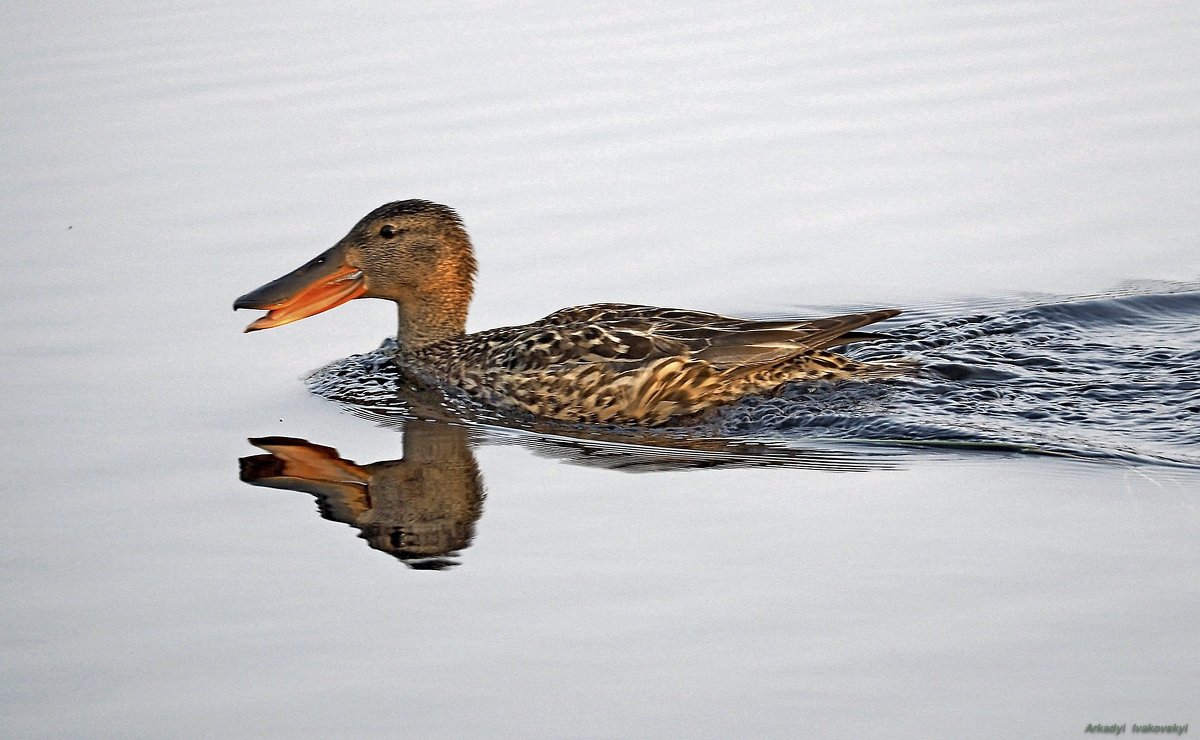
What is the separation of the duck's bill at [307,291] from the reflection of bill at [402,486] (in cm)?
131

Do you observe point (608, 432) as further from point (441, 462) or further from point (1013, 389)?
point (1013, 389)

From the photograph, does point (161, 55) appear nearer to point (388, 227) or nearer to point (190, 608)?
point (388, 227)

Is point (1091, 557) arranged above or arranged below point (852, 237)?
below

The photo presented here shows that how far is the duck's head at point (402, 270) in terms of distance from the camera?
1042 cm

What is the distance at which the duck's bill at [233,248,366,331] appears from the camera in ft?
33.7

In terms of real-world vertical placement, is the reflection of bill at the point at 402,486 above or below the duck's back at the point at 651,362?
below

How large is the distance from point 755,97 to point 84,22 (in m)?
6.61

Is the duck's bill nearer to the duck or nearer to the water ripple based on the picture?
the duck

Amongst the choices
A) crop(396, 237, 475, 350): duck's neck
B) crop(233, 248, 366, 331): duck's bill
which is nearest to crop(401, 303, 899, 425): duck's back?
crop(396, 237, 475, 350): duck's neck

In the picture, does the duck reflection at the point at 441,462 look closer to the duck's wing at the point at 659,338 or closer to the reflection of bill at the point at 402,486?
the reflection of bill at the point at 402,486

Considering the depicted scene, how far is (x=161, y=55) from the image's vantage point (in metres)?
15.7

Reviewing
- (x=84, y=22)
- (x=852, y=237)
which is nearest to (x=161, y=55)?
(x=84, y=22)

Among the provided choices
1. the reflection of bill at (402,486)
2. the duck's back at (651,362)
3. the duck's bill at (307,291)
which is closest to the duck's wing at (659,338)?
the duck's back at (651,362)

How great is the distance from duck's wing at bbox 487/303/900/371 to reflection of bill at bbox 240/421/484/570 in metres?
0.64
